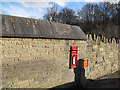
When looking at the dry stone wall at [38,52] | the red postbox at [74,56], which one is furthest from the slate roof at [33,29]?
the red postbox at [74,56]

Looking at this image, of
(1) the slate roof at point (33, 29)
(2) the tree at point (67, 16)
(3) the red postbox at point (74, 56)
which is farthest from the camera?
(2) the tree at point (67, 16)

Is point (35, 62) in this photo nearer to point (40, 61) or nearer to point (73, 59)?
point (40, 61)

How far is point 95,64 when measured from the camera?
23.2 feet

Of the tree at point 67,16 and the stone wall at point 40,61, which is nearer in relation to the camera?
the stone wall at point 40,61

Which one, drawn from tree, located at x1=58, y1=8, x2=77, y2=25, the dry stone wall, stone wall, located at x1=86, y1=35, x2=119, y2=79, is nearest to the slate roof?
the dry stone wall

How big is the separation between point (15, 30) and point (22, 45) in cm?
59

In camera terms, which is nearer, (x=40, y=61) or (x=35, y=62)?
(x=35, y=62)

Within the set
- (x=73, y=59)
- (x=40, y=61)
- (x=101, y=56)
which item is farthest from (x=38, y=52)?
(x=101, y=56)

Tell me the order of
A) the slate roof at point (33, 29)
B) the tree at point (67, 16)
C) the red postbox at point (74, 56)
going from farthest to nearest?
the tree at point (67, 16), the red postbox at point (74, 56), the slate roof at point (33, 29)

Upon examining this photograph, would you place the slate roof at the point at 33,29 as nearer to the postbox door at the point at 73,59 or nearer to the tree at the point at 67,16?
the postbox door at the point at 73,59

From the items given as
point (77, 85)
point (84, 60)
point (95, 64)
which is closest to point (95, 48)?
point (95, 64)

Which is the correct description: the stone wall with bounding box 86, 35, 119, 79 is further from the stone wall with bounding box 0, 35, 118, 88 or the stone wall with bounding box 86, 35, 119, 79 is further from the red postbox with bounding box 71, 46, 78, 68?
the red postbox with bounding box 71, 46, 78, 68

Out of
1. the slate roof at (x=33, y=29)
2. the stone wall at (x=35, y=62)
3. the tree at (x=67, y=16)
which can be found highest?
the tree at (x=67, y=16)

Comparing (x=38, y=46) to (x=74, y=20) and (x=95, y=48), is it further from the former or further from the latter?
(x=74, y=20)
